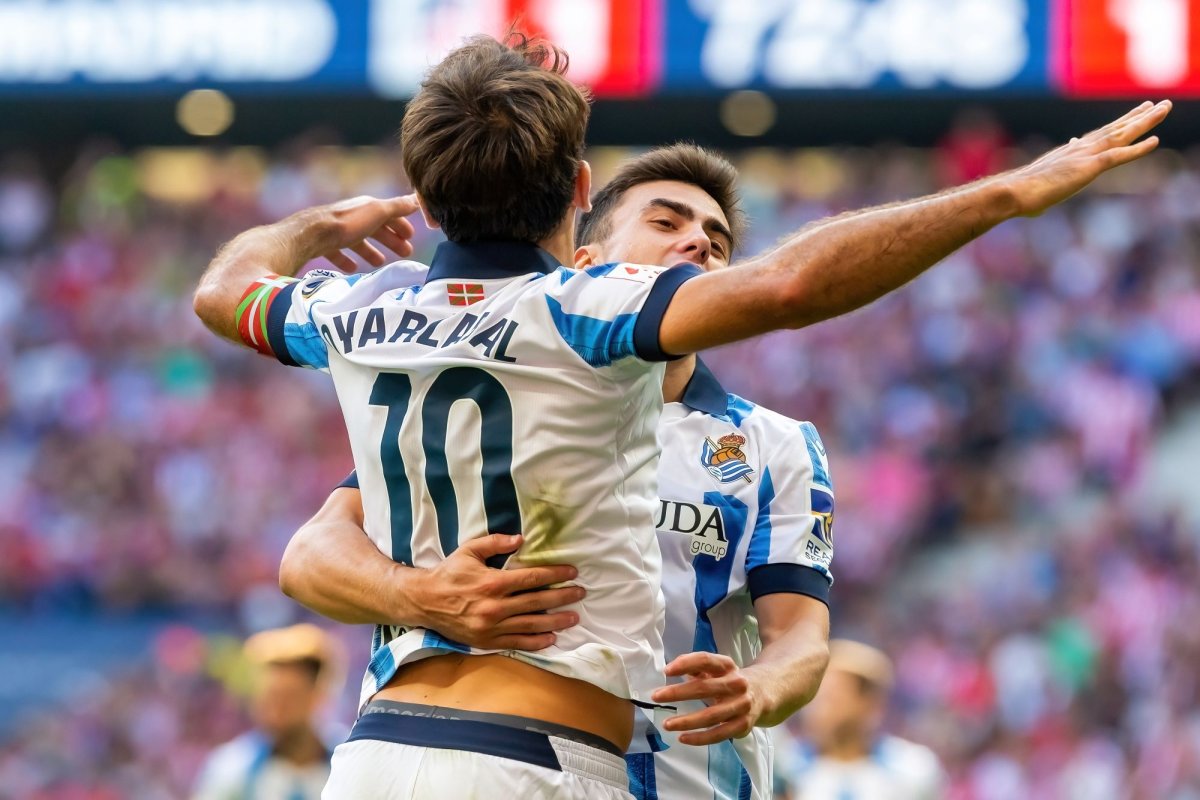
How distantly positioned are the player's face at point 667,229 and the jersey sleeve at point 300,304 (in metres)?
0.72

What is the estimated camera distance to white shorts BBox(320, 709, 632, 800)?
8.34 ft

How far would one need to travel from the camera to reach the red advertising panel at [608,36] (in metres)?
13.9

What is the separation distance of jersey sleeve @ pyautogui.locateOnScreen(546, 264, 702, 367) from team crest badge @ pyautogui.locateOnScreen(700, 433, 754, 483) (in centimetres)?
92

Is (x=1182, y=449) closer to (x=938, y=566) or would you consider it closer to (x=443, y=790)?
(x=938, y=566)

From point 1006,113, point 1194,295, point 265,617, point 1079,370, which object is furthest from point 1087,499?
point 265,617

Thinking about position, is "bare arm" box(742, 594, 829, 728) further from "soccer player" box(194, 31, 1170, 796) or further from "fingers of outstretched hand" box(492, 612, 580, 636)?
"fingers of outstretched hand" box(492, 612, 580, 636)

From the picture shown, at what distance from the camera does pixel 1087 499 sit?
45.9ft

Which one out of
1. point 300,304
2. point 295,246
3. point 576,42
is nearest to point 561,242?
point 300,304

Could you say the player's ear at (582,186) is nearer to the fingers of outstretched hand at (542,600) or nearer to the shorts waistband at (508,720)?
the fingers of outstretched hand at (542,600)

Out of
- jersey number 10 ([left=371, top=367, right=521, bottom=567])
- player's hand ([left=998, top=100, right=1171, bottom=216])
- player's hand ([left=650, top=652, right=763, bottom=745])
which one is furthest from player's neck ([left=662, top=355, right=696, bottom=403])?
player's hand ([left=998, top=100, right=1171, bottom=216])

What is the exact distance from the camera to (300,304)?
9.71 ft

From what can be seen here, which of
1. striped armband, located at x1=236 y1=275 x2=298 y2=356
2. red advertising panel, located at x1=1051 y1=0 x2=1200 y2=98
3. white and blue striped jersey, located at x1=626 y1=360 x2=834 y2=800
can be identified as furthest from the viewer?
red advertising panel, located at x1=1051 y1=0 x2=1200 y2=98

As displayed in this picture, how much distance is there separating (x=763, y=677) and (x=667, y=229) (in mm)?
1271

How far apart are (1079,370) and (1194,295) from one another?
1.36 metres
